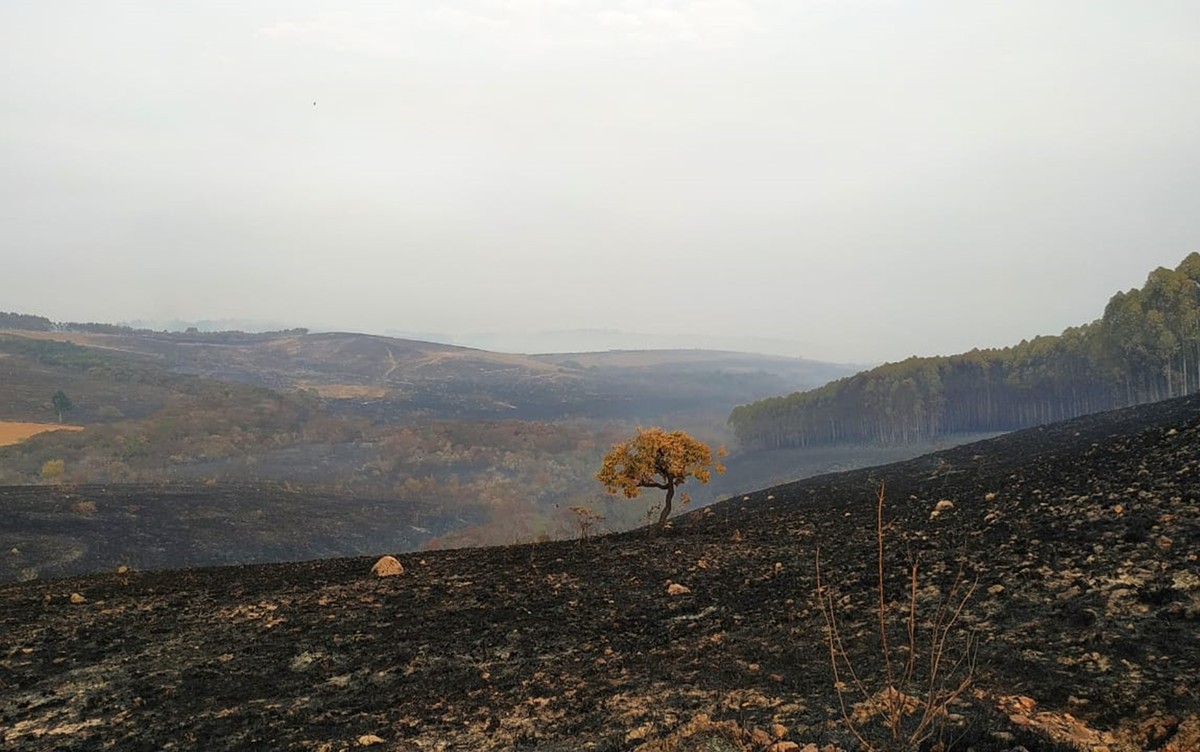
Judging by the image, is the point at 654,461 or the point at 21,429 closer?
the point at 654,461

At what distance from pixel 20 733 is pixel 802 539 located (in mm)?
16538

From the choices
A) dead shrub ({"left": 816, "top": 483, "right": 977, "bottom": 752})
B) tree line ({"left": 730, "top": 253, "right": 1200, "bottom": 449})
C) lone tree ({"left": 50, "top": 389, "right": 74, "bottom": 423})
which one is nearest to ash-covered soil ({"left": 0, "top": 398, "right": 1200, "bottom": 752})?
dead shrub ({"left": 816, "top": 483, "right": 977, "bottom": 752})

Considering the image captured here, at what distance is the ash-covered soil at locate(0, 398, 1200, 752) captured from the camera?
6715 millimetres

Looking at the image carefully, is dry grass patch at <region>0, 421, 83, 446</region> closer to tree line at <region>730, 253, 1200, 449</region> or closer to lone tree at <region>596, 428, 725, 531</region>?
lone tree at <region>596, 428, 725, 531</region>

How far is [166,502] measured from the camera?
64.4 meters

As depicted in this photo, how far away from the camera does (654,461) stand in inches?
870

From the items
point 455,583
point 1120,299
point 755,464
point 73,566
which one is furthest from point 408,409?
point 455,583

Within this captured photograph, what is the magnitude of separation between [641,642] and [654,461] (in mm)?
12173

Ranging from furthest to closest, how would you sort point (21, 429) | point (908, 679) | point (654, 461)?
point (21, 429) < point (654, 461) < point (908, 679)

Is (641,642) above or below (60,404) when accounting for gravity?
above

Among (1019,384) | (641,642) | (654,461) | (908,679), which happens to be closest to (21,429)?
(654,461)

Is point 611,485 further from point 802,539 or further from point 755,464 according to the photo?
point 755,464

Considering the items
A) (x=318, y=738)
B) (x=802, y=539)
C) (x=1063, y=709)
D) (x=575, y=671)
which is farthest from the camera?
(x=802, y=539)

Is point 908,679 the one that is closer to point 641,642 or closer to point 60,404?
point 641,642
